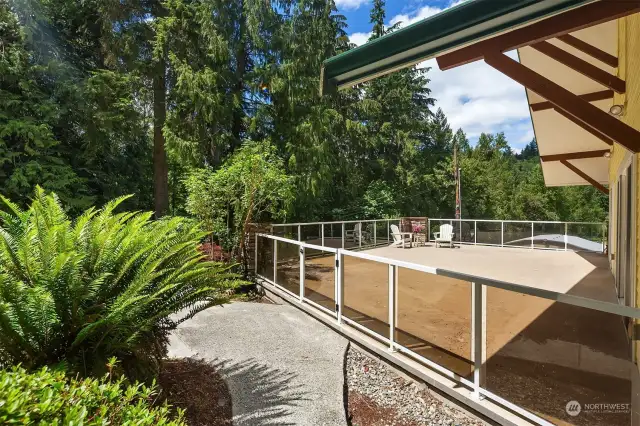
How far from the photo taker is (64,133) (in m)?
11.2

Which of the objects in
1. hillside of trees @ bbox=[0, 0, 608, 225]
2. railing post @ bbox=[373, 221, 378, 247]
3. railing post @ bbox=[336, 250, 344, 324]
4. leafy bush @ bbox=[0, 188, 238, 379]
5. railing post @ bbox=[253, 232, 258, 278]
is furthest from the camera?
railing post @ bbox=[373, 221, 378, 247]

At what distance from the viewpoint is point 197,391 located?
2.96 m

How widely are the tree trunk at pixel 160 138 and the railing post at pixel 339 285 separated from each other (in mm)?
9788

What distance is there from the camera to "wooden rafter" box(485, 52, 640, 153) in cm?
235

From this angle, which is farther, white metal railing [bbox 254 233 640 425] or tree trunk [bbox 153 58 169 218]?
tree trunk [bbox 153 58 169 218]

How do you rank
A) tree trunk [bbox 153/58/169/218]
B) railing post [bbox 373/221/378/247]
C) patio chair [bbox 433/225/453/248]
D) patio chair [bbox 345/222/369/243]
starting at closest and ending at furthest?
tree trunk [bbox 153/58/169/218]
patio chair [bbox 345/222/369/243]
patio chair [bbox 433/225/453/248]
railing post [bbox 373/221/378/247]

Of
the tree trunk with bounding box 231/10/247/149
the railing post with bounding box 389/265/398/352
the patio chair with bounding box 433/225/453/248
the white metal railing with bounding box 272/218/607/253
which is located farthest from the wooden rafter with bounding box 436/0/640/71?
the patio chair with bounding box 433/225/453/248

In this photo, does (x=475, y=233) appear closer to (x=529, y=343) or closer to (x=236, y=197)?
(x=236, y=197)

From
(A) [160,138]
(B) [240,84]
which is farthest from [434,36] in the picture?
(A) [160,138]

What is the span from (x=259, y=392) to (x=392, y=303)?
1.52m

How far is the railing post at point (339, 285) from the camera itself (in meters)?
4.44

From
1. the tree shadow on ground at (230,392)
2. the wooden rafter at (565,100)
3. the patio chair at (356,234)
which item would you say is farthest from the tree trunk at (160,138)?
the wooden rafter at (565,100)

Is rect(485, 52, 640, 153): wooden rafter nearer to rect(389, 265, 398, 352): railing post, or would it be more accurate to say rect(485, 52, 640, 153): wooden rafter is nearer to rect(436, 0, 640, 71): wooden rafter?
rect(436, 0, 640, 71): wooden rafter

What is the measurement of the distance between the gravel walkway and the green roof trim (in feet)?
7.85
